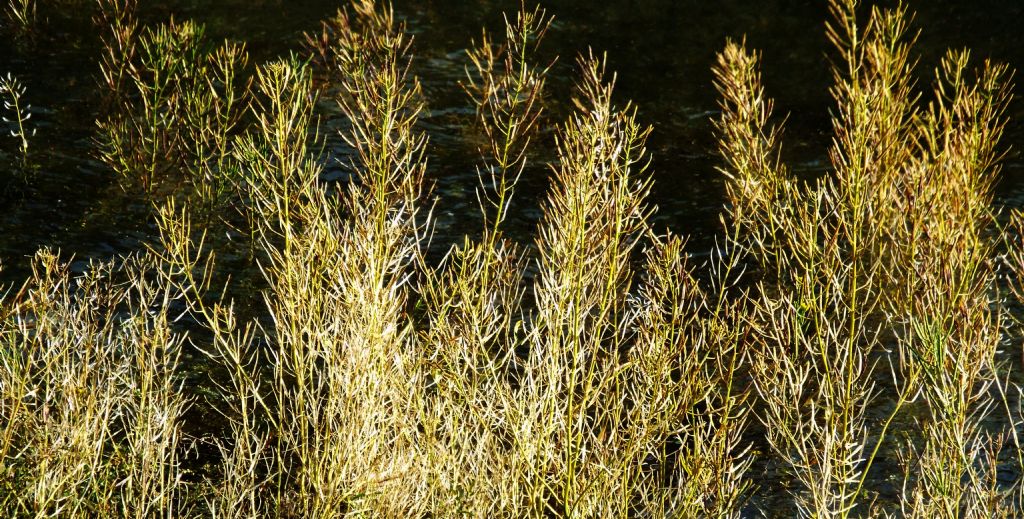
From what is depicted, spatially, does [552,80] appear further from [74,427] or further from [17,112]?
[74,427]

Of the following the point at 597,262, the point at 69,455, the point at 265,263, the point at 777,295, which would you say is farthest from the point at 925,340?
the point at 265,263

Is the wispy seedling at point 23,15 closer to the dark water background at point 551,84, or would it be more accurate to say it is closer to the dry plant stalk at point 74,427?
the dark water background at point 551,84

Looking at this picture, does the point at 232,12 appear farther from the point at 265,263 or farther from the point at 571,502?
the point at 571,502

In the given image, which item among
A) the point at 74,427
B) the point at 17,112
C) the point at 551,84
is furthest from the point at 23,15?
the point at 74,427

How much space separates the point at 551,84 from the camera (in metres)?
10.9

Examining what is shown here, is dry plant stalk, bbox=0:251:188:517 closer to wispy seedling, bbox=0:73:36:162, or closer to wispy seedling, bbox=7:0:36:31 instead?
wispy seedling, bbox=0:73:36:162

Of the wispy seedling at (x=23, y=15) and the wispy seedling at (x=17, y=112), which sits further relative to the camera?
the wispy seedling at (x=23, y=15)

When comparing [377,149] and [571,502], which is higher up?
[377,149]

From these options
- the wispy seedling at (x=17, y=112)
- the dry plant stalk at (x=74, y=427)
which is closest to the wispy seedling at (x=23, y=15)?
the wispy seedling at (x=17, y=112)

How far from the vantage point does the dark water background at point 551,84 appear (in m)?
8.12

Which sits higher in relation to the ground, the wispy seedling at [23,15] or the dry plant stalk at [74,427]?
the dry plant stalk at [74,427]

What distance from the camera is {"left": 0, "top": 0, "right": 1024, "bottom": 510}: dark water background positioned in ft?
26.6

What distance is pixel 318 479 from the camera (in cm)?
439

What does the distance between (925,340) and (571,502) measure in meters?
1.45
